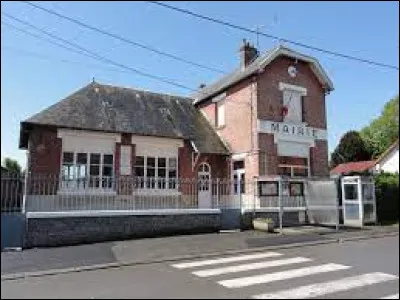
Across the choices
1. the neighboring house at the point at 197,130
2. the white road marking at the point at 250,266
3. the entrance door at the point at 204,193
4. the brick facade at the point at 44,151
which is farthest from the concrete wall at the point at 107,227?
the white road marking at the point at 250,266

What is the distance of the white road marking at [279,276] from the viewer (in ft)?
27.7

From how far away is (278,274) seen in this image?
30.4 feet

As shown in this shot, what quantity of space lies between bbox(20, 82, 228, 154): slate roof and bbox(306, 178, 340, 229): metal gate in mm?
5030

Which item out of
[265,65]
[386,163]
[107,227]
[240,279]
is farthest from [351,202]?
[240,279]

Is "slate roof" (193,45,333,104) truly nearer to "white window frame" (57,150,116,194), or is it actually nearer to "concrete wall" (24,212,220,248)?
"white window frame" (57,150,116,194)

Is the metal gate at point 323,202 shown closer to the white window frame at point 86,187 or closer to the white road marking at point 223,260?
the white road marking at point 223,260

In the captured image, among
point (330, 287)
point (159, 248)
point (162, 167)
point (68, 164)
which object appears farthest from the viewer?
point (162, 167)

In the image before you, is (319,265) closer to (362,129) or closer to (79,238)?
(79,238)

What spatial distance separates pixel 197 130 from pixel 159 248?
10.4m

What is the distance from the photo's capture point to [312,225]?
734 inches

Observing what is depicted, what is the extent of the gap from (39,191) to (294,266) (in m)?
8.35

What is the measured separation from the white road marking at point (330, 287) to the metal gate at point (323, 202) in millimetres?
8808

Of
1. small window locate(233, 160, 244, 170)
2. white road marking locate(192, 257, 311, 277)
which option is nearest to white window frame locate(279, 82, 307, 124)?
small window locate(233, 160, 244, 170)

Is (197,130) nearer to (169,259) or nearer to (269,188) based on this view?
(269,188)
